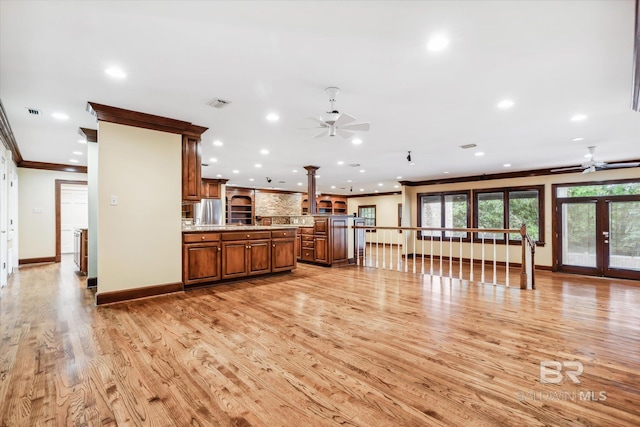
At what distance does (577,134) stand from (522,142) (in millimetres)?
741

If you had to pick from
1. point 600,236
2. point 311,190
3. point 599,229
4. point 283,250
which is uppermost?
point 311,190

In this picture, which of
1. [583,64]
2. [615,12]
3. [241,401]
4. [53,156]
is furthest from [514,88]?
[53,156]

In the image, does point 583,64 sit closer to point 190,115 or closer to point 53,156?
point 190,115

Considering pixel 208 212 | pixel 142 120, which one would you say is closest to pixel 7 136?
pixel 142 120

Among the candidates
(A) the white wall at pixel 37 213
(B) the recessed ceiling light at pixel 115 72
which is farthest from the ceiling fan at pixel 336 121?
(A) the white wall at pixel 37 213

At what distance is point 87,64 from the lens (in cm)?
265

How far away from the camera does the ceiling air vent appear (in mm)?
3469

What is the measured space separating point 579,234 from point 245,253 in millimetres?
8125

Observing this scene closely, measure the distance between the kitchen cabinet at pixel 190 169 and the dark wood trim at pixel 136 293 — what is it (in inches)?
50.7

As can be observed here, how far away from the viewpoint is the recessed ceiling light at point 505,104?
3.46m

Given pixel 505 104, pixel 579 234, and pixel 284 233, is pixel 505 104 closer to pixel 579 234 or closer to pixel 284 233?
pixel 284 233

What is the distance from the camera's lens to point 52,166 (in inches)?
290

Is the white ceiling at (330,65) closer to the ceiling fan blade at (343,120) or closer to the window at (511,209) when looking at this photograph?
the ceiling fan blade at (343,120)

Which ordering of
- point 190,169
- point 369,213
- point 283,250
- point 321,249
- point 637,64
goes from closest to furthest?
1. point 637,64
2. point 190,169
3. point 283,250
4. point 321,249
5. point 369,213
